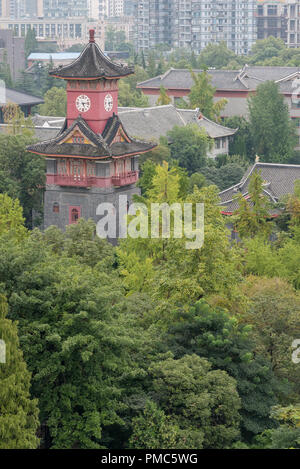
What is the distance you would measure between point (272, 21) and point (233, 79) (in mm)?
82175

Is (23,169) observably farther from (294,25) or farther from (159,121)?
(294,25)

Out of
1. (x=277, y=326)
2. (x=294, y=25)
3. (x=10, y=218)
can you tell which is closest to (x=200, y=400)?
(x=277, y=326)

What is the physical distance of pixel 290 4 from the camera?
164m

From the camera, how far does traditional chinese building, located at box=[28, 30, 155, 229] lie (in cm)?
4559

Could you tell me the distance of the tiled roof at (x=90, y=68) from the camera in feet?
149

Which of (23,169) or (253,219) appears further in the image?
(23,169)

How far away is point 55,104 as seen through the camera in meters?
78.2

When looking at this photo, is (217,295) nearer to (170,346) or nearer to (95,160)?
(170,346)

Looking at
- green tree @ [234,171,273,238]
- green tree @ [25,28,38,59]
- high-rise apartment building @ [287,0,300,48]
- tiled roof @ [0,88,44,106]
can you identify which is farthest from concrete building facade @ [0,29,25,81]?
green tree @ [234,171,273,238]

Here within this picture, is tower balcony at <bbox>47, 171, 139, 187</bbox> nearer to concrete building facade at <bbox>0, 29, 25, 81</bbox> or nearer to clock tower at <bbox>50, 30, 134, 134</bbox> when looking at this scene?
clock tower at <bbox>50, 30, 134, 134</bbox>

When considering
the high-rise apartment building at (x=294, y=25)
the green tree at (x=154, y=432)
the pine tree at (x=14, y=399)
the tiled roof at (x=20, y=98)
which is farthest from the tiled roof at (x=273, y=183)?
the high-rise apartment building at (x=294, y=25)

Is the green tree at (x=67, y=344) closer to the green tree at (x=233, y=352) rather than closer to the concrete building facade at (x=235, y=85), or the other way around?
the green tree at (x=233, y=352)

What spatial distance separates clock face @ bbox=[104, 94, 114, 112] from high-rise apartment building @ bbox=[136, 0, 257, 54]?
12250 centimetres

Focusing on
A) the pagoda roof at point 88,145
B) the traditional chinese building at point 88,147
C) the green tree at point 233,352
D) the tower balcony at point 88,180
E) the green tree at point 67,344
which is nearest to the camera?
the green tree at point 67,344
